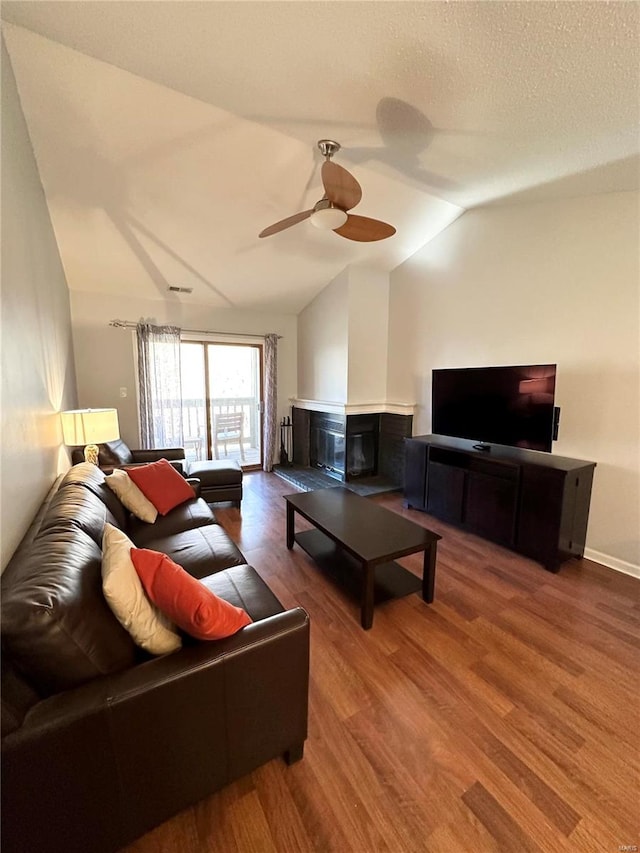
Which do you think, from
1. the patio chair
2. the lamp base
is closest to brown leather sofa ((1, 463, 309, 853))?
the lamp base

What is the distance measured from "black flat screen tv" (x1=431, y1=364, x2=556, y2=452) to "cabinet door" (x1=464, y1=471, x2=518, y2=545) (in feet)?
1.11

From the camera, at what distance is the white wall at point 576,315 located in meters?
2.47

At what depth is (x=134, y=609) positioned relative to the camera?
1.10m

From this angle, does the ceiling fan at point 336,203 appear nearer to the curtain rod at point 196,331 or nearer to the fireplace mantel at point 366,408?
the fireplace mantel at point 366,408

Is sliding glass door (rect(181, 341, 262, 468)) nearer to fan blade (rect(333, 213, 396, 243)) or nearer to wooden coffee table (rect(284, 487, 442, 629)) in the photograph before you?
wooden coffee table (rect(284, 487, 442, 629))

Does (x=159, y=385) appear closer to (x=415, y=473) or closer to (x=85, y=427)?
(x=85, y=427)

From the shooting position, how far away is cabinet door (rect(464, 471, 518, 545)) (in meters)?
2.79

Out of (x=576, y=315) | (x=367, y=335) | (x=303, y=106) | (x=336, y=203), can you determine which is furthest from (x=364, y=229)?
(x=367, y=335)

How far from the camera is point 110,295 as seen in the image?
416 centimetres

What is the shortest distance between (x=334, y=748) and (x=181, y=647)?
30.4 inches

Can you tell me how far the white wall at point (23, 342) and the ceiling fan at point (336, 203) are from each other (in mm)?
1394

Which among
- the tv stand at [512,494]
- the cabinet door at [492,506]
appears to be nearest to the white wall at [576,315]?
the tv stand at [512,494]

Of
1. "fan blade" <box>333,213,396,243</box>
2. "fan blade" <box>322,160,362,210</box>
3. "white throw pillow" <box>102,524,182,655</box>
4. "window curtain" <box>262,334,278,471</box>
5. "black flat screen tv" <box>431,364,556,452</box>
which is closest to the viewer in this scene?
"white throw pillow" <box>102,524,182,655</box>

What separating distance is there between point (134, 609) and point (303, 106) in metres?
2.50
